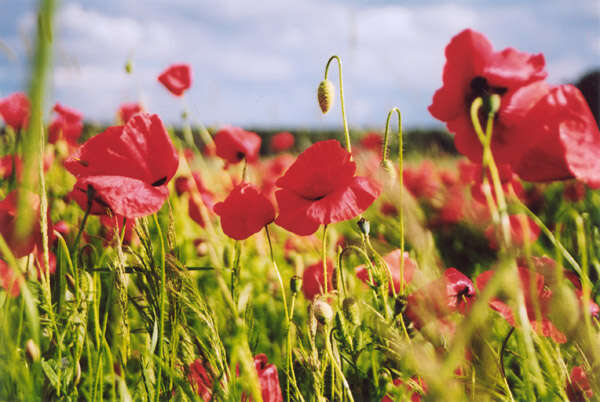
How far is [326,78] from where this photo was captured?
0.76 metres

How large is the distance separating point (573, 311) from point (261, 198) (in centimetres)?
48

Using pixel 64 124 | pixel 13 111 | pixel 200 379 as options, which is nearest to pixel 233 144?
pixel 200 379

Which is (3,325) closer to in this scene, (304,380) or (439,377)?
(304,380)

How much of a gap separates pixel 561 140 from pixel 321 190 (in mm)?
356

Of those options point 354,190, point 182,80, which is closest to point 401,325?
point 354,190

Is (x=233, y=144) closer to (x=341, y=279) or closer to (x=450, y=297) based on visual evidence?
(x=341, y=279)

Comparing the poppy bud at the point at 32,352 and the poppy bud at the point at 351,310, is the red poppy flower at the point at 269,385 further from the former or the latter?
the poppy bud at the point at 32,352

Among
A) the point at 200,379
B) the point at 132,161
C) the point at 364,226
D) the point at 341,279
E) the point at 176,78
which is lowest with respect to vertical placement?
the point at 200,379

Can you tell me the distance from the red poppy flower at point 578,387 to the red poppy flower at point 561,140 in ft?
0.99

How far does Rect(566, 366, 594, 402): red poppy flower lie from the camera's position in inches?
25.5

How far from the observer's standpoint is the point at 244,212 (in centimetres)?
77

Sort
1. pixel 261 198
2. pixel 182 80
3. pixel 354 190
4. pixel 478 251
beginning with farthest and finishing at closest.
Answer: pixel 478 251 < pixel 182 80 < pixel 261 198 < pixel 354 190

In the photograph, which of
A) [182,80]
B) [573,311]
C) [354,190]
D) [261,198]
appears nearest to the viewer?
[573,311]

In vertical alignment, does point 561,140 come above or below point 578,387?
above
